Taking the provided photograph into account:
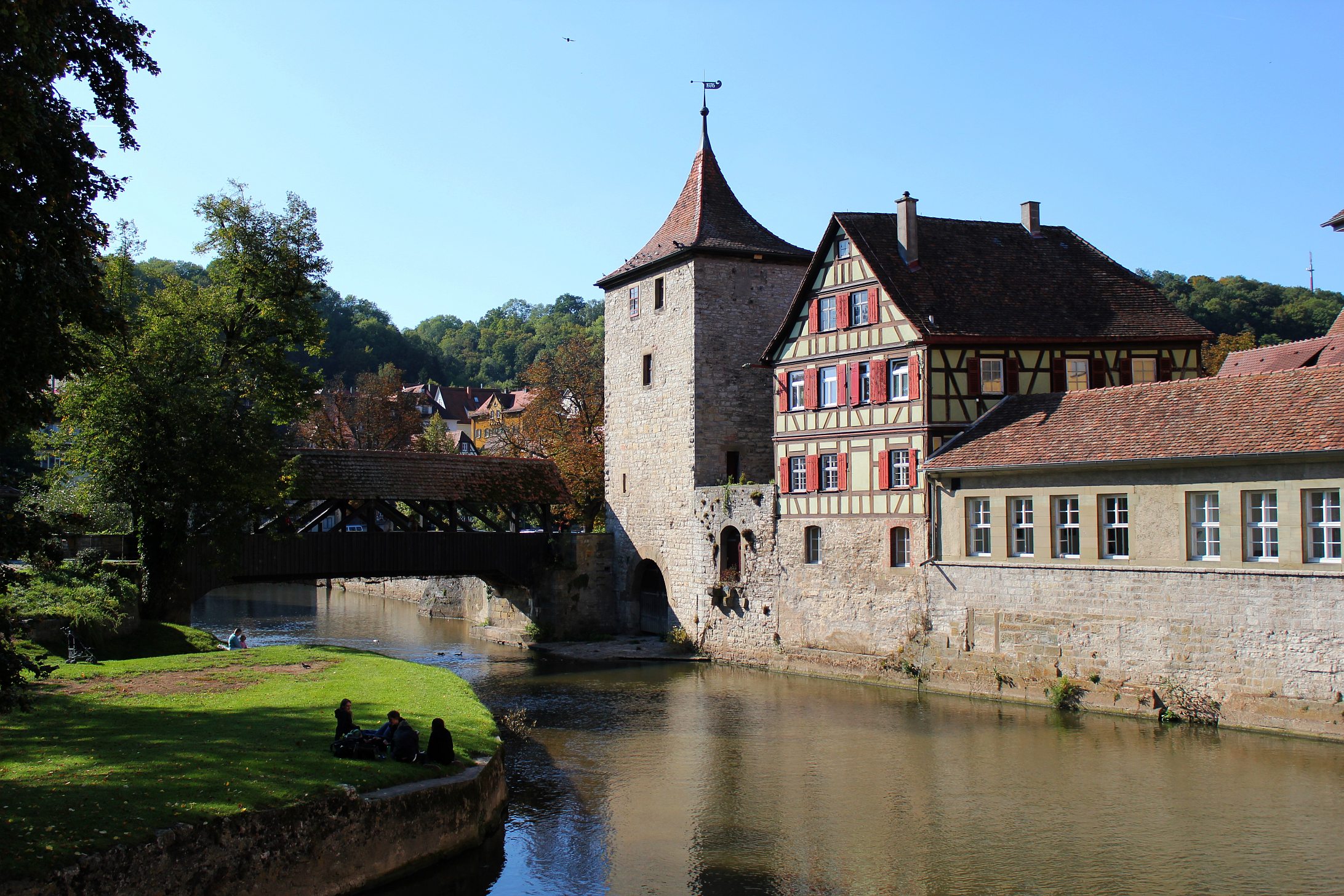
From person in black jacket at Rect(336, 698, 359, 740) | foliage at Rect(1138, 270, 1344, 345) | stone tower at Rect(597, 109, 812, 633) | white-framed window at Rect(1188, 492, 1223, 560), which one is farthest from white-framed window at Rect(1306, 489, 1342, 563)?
foliage at Rect(1138, 270, 1344, 345)

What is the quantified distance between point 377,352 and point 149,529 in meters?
67.8

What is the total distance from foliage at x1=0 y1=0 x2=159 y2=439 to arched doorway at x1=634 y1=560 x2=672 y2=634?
70.5 ft

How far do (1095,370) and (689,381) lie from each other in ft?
31.6

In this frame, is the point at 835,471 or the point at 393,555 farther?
the point at 393,555

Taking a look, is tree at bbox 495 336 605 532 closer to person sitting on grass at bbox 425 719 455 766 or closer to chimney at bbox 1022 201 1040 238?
chimney at bbox 1022 201 1040 238

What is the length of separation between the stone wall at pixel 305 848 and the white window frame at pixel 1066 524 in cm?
1154

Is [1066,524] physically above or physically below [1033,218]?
below

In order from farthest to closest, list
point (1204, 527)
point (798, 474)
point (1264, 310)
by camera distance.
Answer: point (1264, 310)
point (798, 474)
point (1204, 527)

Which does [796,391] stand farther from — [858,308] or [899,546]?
[899,546]

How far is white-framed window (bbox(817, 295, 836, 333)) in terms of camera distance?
2472 centimetres

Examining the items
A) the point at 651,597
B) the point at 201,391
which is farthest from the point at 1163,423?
the point at 201,391

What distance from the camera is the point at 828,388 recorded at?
2483 centimetres

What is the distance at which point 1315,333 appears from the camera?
5800 centimetres

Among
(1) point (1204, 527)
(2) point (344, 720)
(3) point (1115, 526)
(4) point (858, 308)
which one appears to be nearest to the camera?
(2) point (344, 720)
